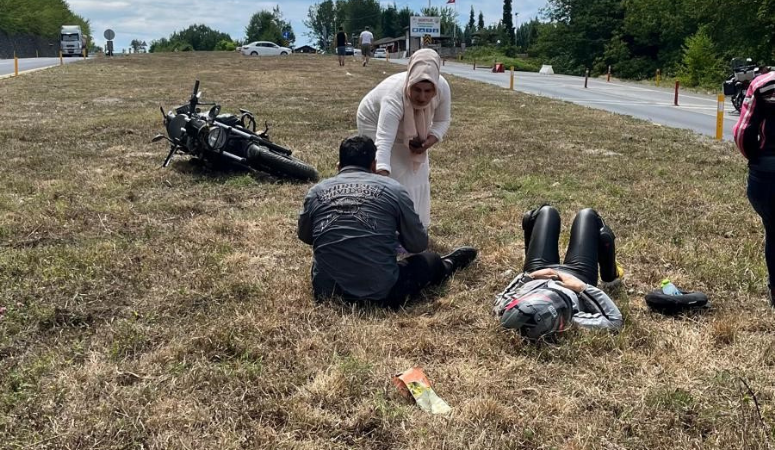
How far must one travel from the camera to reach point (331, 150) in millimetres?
9797

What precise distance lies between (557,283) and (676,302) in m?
0.83

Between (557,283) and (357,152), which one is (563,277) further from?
(357,152)

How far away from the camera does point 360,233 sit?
363 centimetres

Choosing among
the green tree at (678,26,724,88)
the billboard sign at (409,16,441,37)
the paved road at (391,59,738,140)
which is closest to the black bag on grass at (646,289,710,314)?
the paved road at (391,59,738,140)

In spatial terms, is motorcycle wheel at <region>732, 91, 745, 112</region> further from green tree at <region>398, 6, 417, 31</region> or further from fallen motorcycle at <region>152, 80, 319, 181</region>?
green tree at <region>398, 6, 417, 31</region>

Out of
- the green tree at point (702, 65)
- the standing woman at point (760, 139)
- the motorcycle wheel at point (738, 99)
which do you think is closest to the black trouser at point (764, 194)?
the standing woman at point (760, 139)

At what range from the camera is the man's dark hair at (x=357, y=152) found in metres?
3.91

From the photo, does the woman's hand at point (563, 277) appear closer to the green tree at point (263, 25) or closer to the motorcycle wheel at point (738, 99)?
the motorcycle wheel at point (738, 99)

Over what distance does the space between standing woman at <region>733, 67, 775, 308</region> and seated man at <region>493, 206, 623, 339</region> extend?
0.86 metres

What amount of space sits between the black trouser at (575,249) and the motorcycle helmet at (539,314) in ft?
1.51

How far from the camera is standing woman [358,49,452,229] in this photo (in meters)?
4.18

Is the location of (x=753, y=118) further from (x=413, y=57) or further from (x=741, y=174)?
(x=741, y=174)

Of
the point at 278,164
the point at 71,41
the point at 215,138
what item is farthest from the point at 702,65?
the point at 71,41

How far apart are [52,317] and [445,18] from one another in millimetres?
116936
